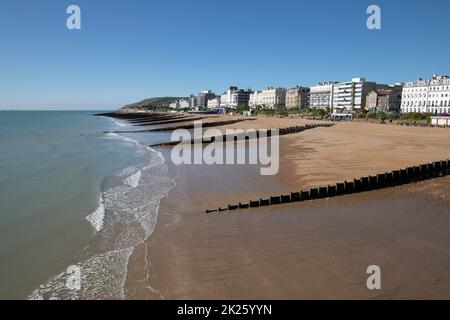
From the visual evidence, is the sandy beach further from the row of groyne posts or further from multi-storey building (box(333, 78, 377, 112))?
multi-storey building (box(333, 78, 377, 112))

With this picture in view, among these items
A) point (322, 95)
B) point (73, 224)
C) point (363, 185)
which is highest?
point (322, 95)

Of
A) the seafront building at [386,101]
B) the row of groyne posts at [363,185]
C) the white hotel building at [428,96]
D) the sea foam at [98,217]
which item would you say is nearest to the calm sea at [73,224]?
the sea foam at [98,217]

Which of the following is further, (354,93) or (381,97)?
(354,93)

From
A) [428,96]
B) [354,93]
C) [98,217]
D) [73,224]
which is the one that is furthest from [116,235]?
[354,93]

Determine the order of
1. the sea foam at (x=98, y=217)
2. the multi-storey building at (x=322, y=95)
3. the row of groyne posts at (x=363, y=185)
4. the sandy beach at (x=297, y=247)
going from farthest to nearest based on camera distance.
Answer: the multi-storey building at (x=322, y=95) → the row of groyne posts at (x=363, y=185) → the sea foam at (x=98, y=217) → the sandy beach at (x=297, y=247)

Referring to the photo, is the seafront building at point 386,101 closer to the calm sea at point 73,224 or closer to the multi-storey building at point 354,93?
the multi-storey building at point 354,93

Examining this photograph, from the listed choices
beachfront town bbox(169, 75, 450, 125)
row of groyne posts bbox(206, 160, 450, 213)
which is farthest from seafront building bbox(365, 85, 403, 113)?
row of groyne posts bbox(206, 160, 450, 213)

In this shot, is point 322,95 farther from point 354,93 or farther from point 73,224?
point 73,224
